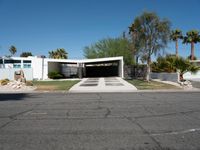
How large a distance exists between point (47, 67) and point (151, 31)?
19123mm

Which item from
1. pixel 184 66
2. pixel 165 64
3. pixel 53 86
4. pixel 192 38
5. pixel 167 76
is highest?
pixel 192 38

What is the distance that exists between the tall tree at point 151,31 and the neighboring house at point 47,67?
35.0 feet

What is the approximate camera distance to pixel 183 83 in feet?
89.8

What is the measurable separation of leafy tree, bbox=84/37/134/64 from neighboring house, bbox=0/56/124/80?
253cm

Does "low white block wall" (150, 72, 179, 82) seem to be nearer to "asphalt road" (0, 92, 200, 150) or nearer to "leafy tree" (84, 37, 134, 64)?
"leafy tree" (84, 37, 134, 64)

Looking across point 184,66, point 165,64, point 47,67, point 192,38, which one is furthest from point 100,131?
point 192,38

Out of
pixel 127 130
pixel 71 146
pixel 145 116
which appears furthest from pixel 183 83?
pixel 71 146

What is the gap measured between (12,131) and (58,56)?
72174mm

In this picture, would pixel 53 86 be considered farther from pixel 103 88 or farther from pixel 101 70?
pixel 101 70

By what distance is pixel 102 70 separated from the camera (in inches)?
2228

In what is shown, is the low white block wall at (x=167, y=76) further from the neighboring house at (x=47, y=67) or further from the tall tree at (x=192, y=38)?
the tall tree at (x=192, y=38)

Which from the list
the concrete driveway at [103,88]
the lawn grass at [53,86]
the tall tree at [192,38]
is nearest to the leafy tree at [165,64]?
the concrete driveway at [103,88]

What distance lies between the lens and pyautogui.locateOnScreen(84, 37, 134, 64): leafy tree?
178ft

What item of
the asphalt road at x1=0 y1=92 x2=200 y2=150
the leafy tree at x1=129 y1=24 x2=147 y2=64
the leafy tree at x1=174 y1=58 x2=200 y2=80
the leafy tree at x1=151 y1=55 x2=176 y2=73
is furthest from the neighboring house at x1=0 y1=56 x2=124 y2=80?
the asphalt road at x1=0 y1=92 x2=200 y2=150
